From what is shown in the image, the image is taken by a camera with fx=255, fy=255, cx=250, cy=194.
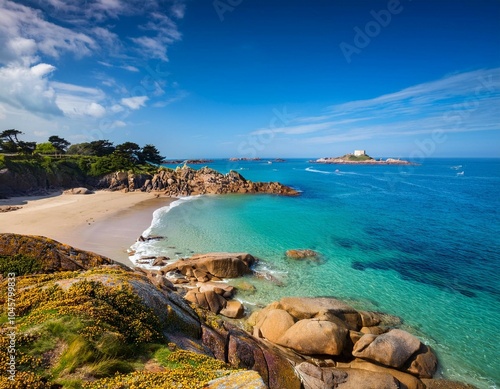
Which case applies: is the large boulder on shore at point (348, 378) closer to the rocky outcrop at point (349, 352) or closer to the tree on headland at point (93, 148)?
the rocky outcrop at point (349, 352)

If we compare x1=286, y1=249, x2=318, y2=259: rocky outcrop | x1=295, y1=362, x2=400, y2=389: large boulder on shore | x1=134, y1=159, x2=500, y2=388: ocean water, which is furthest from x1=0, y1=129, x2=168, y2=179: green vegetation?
x1=295, y1=362, x2=400, y2=389: large boulder on shore

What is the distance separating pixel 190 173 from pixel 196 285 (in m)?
63.7

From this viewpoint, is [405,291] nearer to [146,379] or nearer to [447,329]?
[447,329]

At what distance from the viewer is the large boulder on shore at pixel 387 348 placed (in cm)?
1261

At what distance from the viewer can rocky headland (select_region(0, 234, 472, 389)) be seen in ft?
17.5

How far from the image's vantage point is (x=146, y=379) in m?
5.08

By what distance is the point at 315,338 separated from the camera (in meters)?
Result: 13.2

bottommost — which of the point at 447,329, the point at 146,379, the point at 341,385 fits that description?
the point at 447,329

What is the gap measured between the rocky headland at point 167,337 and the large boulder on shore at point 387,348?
0.15 feet

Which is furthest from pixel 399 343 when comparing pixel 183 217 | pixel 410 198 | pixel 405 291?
pixel 410 198

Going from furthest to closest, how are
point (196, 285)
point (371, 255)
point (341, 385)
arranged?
point (371, 255)
point (196, 285)
point (341, 385)

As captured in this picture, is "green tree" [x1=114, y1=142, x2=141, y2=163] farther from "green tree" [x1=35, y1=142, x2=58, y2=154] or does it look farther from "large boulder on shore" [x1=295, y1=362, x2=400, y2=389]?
"large boulder on shore" [x1=295, y1=362, x2=400, y2=389]

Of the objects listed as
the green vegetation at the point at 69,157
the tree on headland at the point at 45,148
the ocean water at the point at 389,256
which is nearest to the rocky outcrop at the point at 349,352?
the ocean water at the point at 389,256

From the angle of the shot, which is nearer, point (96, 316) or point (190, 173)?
point (96, 316)
